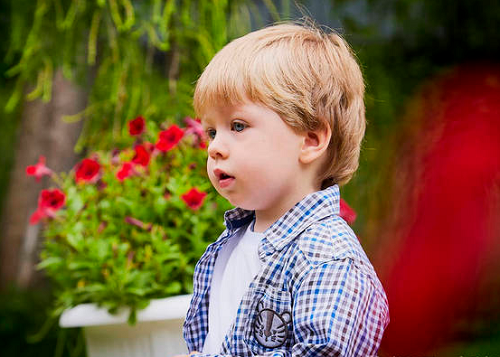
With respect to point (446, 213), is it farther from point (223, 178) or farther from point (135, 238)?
point (223, 178)

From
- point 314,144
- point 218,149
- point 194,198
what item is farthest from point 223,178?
point 194,198

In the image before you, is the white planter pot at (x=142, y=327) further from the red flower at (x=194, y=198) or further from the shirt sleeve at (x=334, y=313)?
the shirt sleeve at (x=334, y=313)

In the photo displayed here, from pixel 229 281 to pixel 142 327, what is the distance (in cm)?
73

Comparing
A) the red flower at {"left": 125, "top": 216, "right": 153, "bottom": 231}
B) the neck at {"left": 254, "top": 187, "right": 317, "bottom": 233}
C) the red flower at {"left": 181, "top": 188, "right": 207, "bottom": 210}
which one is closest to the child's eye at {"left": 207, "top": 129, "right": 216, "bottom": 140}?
the neck at {"left": 254, "top": 187, "right": 317, "bottom": 233}

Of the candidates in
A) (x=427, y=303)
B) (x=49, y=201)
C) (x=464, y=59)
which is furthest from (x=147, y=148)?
(x=464, y=59)

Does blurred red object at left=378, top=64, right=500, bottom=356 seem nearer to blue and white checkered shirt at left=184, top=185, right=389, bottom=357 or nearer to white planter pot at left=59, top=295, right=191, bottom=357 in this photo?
white planter pot at left=59, top=295, right=191, bottom=357

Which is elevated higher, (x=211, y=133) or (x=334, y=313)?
(x=211, y=133)

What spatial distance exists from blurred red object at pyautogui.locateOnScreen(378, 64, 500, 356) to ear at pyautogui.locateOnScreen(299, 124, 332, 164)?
152cm

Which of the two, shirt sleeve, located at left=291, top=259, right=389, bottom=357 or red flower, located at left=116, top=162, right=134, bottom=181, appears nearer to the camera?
shirt sleeve, located at left=291, top=259, right=389, bottom=357

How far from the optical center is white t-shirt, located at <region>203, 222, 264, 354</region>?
140 cm

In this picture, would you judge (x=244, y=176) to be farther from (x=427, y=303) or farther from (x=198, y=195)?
(x=427, y=303)

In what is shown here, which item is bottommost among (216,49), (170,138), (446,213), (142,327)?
(142,327)

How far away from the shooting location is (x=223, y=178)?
1.37 metres

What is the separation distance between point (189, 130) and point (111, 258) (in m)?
0.49
